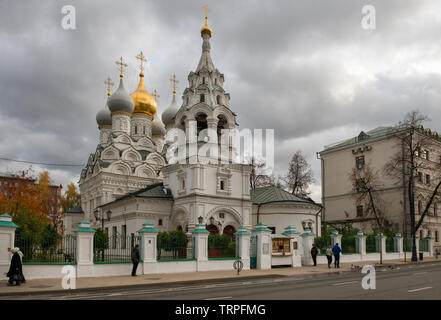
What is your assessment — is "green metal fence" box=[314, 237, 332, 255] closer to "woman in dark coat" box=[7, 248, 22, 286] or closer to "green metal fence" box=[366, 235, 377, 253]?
"green metal fence" box=[366, 235, 377, 253]

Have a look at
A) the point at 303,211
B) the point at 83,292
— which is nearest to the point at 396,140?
the point at 303,211

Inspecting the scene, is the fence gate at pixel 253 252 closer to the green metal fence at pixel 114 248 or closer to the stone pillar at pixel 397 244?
the green metal fence at pixel 114 248

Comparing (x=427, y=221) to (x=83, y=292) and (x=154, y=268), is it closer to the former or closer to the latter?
(x=154, y=268)

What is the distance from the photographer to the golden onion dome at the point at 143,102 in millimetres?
52000

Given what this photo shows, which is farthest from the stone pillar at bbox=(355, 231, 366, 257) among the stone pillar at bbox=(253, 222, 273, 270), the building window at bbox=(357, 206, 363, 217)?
the building window at bbox=(357, 206, 363, 217)

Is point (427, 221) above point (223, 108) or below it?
below

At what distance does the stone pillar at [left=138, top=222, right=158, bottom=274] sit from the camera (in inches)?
745

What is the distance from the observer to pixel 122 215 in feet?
119

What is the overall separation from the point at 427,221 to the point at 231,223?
2263 cm

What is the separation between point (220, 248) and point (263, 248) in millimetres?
2271

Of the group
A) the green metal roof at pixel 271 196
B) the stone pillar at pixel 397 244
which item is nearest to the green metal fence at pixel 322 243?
the green metal roof at pixel 271 196

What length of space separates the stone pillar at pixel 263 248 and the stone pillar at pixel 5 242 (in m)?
11.9

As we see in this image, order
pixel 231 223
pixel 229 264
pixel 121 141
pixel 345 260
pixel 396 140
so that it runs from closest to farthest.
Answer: pixel 229 264, pixel 345 260, pixel 231 223, pixel 396 140, pixel 121 141

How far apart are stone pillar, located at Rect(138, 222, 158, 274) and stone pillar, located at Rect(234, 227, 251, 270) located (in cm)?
488
